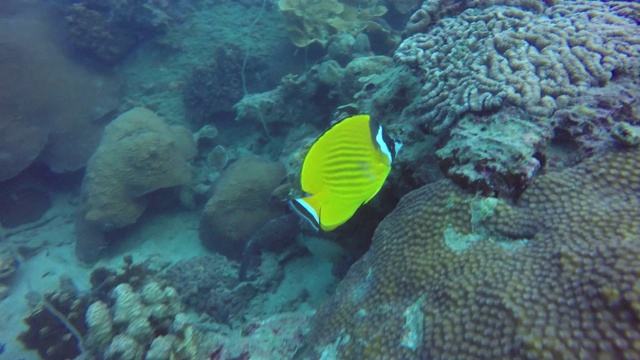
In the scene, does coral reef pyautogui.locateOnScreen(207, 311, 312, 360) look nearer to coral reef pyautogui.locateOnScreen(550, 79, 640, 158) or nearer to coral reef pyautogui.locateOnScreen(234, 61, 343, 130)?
coral reef pyautogui.locateOnScreen(550, 79, 640, 158)

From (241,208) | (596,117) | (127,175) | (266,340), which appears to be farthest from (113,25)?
(596,117)

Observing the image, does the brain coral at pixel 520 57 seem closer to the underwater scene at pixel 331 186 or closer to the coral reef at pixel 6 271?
the underwater scene at pixel 331 186

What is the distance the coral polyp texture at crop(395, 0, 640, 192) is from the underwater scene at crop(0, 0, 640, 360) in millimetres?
19

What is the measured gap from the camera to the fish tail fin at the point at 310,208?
1.64 metres

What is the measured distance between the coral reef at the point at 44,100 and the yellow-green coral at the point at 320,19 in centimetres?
432

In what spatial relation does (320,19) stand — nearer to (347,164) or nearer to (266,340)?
(266,340)

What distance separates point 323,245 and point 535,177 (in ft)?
7.72

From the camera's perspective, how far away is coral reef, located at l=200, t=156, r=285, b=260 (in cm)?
517

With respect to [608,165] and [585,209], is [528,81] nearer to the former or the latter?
[608,165]

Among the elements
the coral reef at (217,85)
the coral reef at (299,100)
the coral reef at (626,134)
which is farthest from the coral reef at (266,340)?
the coral reef at (217,85)

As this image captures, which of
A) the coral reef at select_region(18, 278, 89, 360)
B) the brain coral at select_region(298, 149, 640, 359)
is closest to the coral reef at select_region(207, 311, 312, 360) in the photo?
the brain coral at select_region(298, 149, 640, 359)

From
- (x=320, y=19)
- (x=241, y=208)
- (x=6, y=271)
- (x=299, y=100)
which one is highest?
(x=320, y=19)

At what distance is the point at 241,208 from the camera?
17.1 feet

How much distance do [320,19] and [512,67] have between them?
523 centimetres
